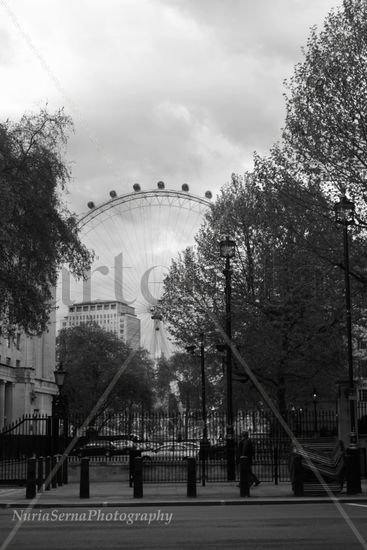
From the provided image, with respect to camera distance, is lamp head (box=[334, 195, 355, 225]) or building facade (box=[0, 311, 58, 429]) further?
building facade (box=[0, 311, 58, 429])

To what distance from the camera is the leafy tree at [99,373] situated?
332 ft

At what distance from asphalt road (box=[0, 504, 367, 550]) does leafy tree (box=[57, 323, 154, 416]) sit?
254 ft

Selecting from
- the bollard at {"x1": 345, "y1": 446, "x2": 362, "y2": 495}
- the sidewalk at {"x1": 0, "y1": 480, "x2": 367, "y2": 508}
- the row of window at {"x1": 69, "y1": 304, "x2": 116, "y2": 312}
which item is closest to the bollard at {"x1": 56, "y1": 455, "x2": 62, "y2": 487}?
the sidewalk at {"x1": 0, "y1": 480, "x2": 367, "y2": 508}

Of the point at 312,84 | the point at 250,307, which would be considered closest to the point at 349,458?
the point at 312,84

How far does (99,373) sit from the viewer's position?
106 m

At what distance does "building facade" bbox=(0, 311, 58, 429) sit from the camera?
79.3 m

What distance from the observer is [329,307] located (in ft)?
128

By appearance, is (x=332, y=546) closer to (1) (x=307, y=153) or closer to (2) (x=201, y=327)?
(1) (x=307, y=153)

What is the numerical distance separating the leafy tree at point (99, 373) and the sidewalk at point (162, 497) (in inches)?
2649

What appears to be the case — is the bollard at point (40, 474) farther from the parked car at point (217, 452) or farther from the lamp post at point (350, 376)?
the parked car at point (217, 452)

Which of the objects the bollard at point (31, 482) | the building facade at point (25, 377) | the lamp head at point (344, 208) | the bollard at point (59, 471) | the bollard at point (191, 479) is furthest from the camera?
the building facade at point (25, 377)

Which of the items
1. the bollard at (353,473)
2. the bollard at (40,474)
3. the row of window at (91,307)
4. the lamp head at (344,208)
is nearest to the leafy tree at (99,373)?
the row of window at (91,307)

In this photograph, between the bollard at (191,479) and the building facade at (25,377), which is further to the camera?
the building facade at (25,377)

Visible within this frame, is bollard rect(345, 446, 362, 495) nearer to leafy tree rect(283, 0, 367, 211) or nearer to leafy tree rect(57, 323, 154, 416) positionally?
leafy tree rect(283, 0, 367, 211)
